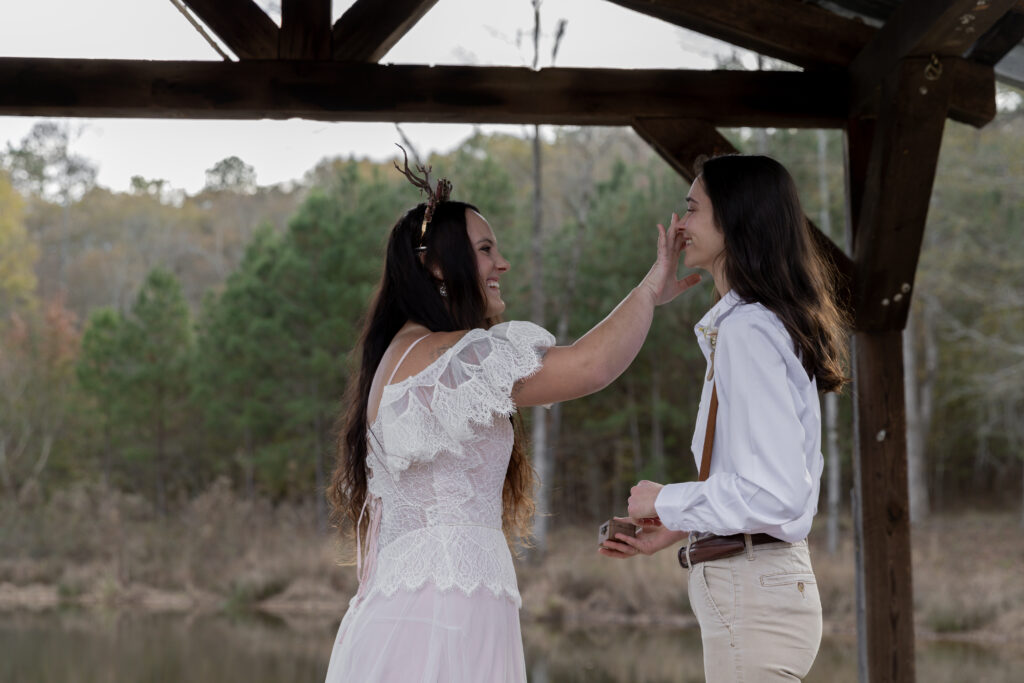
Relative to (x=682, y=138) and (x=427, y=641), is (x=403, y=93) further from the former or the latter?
(x=427, y=641)

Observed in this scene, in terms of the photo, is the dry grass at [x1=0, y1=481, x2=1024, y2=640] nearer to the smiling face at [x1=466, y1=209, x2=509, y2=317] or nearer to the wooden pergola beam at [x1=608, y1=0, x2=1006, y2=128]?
the wooden pergola beam at [x1=608, y1=0, x2=1006, y2=128]

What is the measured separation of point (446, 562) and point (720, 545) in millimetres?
541

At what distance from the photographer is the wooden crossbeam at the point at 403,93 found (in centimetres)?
372

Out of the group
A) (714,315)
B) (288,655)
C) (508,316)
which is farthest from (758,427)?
(508,316)

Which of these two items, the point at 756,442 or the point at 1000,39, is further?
the point at 1000,39

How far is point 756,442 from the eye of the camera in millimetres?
1796

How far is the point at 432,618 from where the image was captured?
2135mm

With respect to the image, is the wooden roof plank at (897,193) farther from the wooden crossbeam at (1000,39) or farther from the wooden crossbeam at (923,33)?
the wooden crossbeam at (1000,39)

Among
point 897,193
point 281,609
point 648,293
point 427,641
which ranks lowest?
point 281,609

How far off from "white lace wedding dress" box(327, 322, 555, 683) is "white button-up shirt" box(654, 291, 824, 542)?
0.38 meters

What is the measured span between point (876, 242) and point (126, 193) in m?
33.4

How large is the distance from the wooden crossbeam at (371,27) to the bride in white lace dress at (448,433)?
1652 millimetres

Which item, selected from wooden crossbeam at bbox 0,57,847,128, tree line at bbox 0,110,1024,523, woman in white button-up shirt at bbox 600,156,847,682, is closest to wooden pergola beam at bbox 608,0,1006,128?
wooden crossbeam at bbox 0,57,847,128

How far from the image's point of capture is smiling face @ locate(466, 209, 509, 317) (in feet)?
7.55
